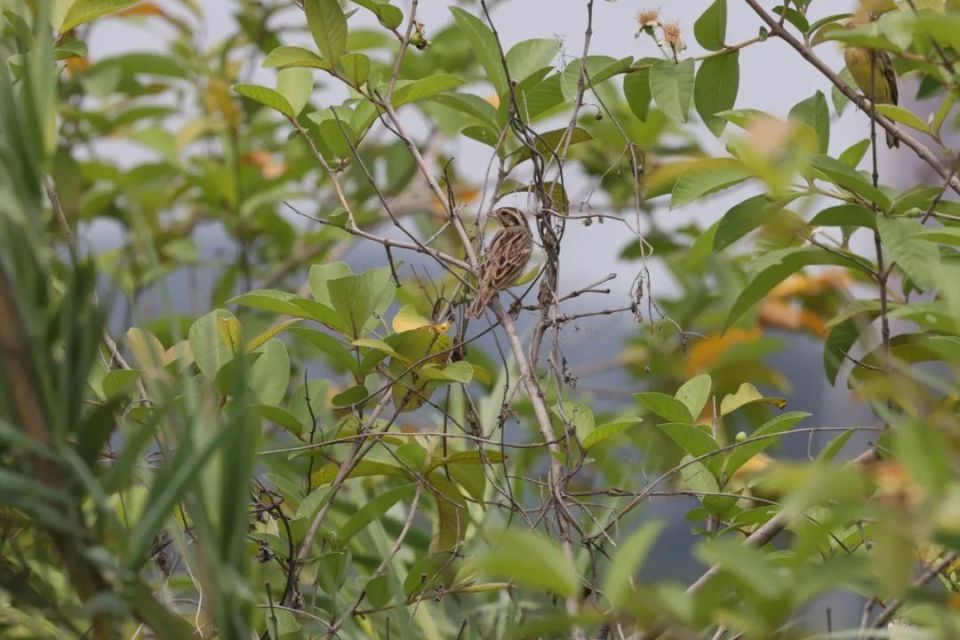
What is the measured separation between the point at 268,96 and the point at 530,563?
→ 0.64m

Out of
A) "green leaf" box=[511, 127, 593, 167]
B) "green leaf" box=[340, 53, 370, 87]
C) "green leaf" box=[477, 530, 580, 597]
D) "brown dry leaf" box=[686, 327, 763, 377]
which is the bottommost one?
"brown dry leaf" box=[686, 327, 763, 377]

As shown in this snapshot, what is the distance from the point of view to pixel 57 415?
468mm

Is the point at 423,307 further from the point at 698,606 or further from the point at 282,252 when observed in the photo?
the point at 282,252

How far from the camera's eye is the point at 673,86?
2.96ft

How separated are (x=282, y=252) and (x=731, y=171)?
152 centimetres

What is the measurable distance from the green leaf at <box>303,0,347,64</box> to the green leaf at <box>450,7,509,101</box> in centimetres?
9

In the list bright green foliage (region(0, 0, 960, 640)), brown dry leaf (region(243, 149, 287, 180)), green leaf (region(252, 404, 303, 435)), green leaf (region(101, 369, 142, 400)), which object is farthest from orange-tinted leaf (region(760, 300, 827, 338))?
green leaf (region(101, 369, 142, 400))

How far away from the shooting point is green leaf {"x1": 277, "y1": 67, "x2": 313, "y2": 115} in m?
1.00

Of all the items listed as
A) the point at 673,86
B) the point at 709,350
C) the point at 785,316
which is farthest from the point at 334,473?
the point at 785,316

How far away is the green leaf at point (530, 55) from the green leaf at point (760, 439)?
1.20ft

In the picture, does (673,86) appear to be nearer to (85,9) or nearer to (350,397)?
(350,397)

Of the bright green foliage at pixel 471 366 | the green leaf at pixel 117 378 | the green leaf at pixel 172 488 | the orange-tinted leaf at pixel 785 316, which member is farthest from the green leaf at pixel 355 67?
the orange-tinted leaf at pixel 785 316

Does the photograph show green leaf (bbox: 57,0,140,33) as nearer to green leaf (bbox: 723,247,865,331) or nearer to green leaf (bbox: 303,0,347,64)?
green leaf (bbox: 303,0,347,64)

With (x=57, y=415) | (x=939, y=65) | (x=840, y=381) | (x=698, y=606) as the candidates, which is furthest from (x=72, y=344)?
(x=840, y=381)
